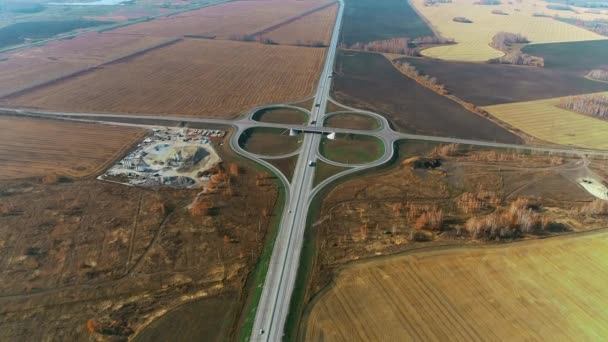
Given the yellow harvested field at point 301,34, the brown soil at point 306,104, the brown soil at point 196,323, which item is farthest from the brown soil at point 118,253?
the yellow harvested field at point 301,34

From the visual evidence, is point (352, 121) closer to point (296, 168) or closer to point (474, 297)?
point (296, 168)

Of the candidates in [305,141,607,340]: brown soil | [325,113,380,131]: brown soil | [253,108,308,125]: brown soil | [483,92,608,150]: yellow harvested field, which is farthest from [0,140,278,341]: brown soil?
[483,92,608,150]: yellow harvested field

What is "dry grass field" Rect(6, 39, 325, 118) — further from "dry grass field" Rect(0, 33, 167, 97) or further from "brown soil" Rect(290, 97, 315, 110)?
"dry grass field" Rect(0, 33, 167, 97)

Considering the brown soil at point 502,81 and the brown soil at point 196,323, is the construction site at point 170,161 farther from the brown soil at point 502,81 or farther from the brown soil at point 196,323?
the brown soil at point 502,81

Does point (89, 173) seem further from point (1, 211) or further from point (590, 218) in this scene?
point (590, 218)

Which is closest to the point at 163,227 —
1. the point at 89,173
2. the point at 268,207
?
the point at 268,207
